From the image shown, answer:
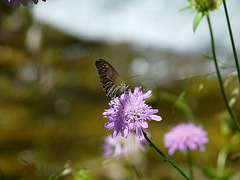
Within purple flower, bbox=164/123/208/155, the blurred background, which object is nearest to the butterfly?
the blurred background

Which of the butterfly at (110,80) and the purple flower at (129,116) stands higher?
the butterfly at (110,80)

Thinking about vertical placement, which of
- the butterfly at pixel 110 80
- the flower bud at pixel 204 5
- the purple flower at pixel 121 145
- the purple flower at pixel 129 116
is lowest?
the purple flower at pixel 129 116

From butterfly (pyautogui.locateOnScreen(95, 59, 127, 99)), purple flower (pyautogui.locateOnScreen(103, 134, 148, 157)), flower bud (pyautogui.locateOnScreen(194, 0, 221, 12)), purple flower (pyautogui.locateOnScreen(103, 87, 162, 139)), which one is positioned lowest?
purple flower (pyautogui.locateOnScreen(103, 87, 162, 139))

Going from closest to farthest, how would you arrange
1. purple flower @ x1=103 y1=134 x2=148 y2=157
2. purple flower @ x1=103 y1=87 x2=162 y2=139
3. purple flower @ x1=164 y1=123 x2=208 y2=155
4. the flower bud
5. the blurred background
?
purple flower @ x1=103 y1=87 x2=162 y2=139 → the flower bud → purple flower @ x1=164 y1=123 x2=208 y2=155 → purple flower @ x1=103 y1=134 x2=148 y2=157 → the blurred background

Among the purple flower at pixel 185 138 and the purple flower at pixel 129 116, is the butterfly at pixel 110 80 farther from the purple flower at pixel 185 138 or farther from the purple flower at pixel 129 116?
the purple flower at pixel 185 138

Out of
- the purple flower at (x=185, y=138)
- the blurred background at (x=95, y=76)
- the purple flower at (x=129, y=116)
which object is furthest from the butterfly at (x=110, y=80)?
the purple flower at (x=185, y=138)

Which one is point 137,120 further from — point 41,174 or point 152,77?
point 152,77

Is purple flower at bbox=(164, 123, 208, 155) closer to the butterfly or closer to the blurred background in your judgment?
the blurred background

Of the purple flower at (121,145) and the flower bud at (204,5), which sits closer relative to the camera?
the flower bud at (204,5)
